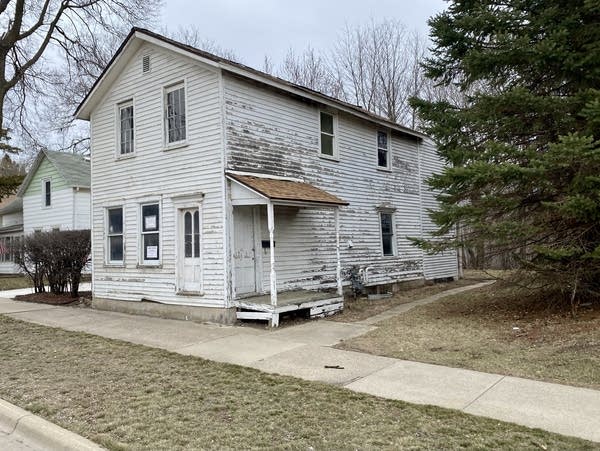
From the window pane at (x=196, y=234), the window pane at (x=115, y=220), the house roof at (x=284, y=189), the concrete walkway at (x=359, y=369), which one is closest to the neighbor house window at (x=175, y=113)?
the window pane at (x=196, y=234)

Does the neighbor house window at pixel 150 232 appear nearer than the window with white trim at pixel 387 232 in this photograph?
Yes

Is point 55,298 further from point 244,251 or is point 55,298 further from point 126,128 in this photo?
point 244,251

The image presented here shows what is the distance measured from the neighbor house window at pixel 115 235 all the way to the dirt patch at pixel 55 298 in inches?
86.4

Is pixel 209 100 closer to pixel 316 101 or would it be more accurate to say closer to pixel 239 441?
pixel 316 101

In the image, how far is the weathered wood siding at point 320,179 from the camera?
1124cm

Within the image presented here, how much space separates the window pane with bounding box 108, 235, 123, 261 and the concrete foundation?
3.81 feet

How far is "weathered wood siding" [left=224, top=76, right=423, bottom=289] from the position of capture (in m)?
11.2

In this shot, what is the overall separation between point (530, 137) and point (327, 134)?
553 centimetres

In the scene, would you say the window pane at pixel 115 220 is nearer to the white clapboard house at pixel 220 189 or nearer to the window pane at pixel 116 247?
the white clapboard house at pixel 220 189

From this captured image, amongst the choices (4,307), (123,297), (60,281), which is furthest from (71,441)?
(60,281)

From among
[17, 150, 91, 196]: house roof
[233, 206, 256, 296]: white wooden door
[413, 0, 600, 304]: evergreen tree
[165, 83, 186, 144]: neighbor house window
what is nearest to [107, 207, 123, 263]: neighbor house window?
[165, 83, 186, 144]: neighbor house window

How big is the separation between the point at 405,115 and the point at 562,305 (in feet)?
73.5

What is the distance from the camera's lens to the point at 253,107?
11336 mm

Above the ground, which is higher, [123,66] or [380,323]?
[123,66]
